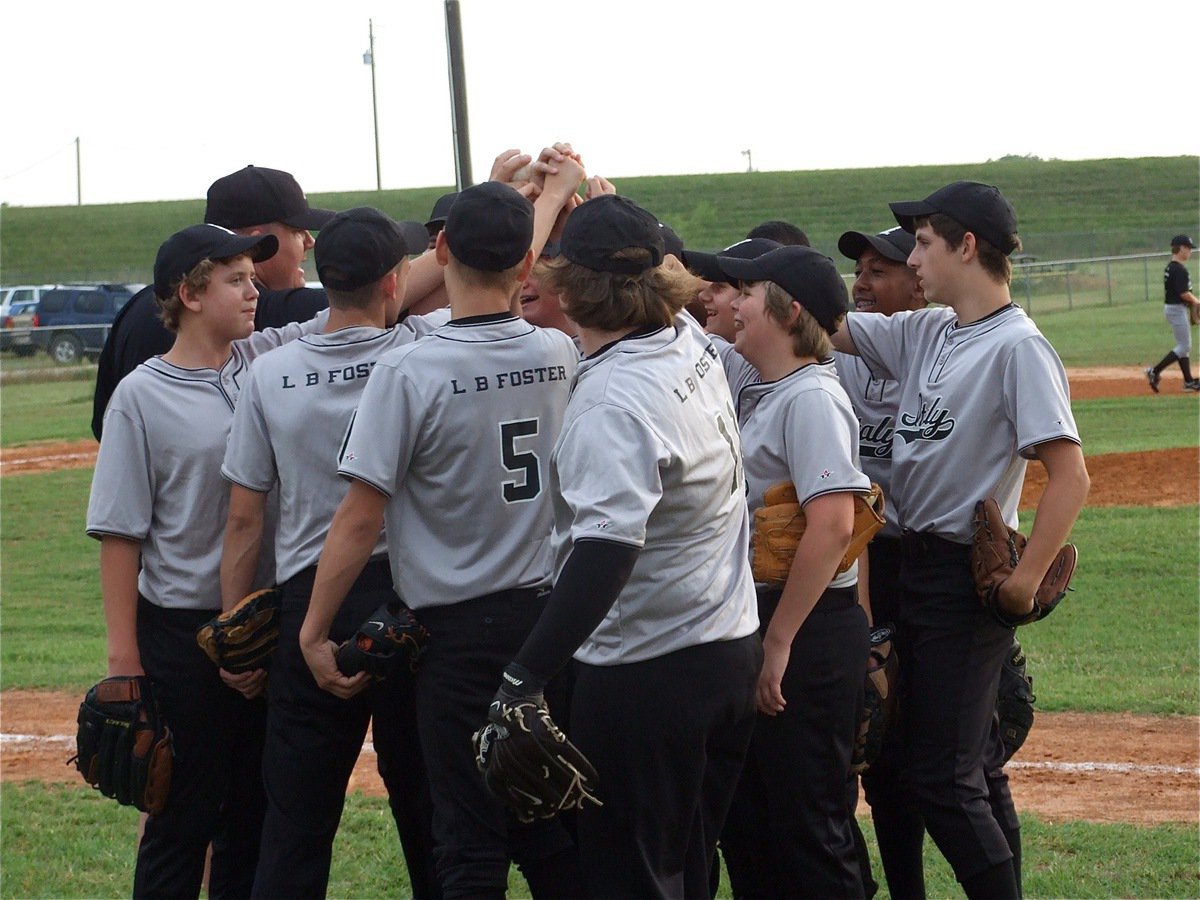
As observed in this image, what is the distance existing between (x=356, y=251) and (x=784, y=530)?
52.4 inches

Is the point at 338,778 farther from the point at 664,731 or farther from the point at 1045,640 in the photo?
the point at 1045,640

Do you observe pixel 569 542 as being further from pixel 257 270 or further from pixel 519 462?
pixel 257 270

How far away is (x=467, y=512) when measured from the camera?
10.9 feet

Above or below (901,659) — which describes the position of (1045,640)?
below

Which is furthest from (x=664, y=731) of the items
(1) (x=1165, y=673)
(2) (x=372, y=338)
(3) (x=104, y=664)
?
(3) (x=104, y=664)

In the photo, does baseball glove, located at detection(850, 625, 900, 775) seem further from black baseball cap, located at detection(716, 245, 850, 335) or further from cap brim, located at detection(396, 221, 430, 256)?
cap brim, located at detection(396, 221, 430, 256)

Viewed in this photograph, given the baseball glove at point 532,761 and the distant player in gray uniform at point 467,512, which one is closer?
Result: the baseball glove at point 532,761

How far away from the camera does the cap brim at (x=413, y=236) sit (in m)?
3.79

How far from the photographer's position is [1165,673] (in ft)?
23.8

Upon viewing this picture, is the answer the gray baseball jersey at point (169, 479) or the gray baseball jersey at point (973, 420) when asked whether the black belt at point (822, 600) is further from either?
the gray baseball jersey at point (169, 479)

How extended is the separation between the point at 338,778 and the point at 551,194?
1.77 m

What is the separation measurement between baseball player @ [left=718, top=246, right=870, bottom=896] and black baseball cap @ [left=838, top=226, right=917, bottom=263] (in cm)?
74

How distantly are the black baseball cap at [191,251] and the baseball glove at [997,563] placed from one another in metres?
2.17

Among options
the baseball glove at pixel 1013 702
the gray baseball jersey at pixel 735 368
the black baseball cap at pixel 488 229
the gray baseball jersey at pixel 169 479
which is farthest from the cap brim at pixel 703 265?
the baseball glove at pixel 1013 702
